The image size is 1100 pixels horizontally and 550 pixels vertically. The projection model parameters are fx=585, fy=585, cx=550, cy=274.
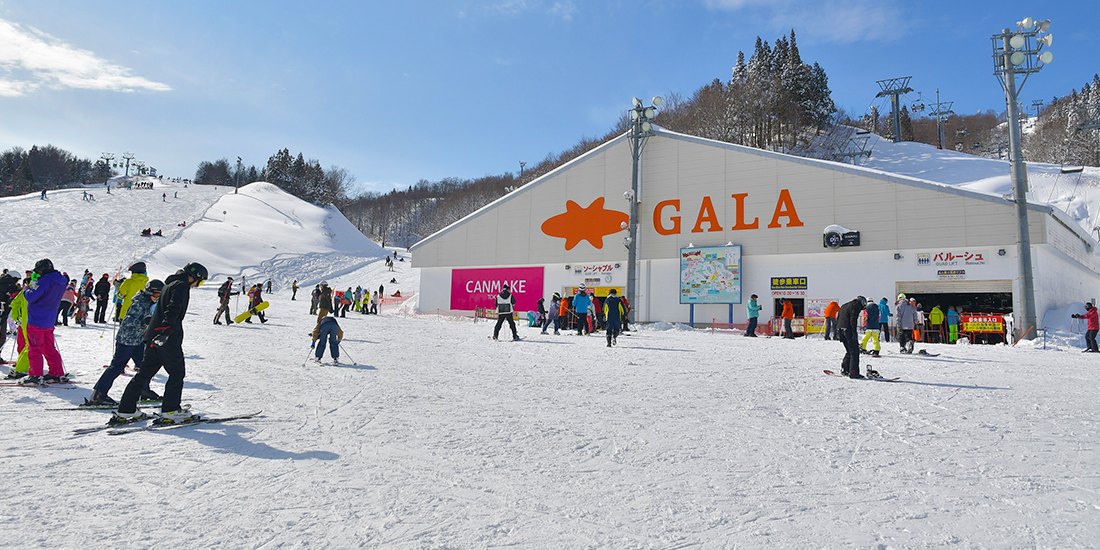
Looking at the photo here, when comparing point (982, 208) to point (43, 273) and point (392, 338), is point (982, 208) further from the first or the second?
point (43, 273)

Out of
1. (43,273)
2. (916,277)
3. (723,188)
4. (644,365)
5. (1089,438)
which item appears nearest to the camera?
(1089,438)

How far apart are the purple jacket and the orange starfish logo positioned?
21.1 metres

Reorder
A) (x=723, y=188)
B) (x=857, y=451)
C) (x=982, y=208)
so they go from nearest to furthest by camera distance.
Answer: (x=857, y=451) < (x=982, y=208) < (x=723, y=188)

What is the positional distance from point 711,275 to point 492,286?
424 inches

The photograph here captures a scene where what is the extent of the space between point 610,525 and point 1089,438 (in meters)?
4.46

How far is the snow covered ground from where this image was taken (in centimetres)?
288

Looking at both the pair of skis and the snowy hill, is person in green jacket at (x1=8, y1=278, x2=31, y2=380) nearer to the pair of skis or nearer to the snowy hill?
the pair of skis

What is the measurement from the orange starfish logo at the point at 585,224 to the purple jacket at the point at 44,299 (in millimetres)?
21148

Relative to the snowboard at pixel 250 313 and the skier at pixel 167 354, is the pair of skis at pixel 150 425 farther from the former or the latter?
the snowboard at pixel 250 313

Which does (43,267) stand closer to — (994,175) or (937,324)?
(937,324)

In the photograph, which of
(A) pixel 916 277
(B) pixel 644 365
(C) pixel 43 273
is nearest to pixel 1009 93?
(A) pixel 916 277

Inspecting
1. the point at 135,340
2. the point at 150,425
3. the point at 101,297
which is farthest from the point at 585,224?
the point at 150,425

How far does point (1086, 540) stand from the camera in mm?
2820

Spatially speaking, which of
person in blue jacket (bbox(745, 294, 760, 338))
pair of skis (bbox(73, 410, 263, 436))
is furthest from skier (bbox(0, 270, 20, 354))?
person in blue jacket (bbox(745, 294, 760, 338))
